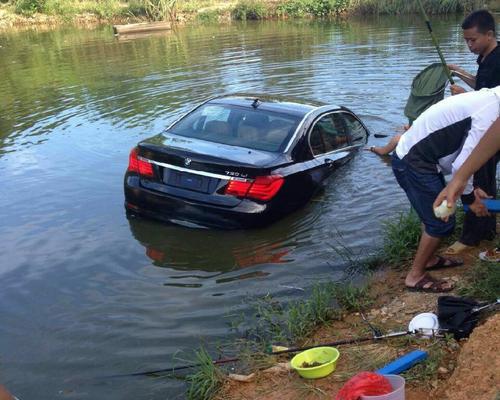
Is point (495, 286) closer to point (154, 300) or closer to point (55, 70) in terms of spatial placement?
point (154, 300)

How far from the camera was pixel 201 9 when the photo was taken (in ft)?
137

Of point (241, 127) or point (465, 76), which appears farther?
point (241, 127)

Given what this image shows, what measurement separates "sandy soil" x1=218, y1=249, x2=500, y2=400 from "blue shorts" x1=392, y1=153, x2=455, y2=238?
544mm

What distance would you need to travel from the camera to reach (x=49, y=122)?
1272 cm

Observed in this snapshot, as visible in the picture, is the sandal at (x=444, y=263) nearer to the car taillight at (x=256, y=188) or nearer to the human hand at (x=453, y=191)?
the human hand at (x=453, y=191)

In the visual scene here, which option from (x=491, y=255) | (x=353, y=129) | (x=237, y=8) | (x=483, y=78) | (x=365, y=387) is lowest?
(x=491, y=255)

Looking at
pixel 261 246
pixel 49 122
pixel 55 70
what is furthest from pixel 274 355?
pixel 55 70

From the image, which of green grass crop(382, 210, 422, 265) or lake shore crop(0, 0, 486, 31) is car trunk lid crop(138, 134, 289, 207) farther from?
lake shore crop(0, 0, 486, 31)

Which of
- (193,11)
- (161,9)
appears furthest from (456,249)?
(193,11)

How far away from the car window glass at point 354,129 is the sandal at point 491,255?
346cm

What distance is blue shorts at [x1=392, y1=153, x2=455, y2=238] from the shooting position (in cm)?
427

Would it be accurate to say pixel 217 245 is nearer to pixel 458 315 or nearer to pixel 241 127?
pixel 241 127

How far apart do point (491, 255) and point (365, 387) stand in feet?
7.72

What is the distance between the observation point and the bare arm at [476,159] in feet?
10.1
